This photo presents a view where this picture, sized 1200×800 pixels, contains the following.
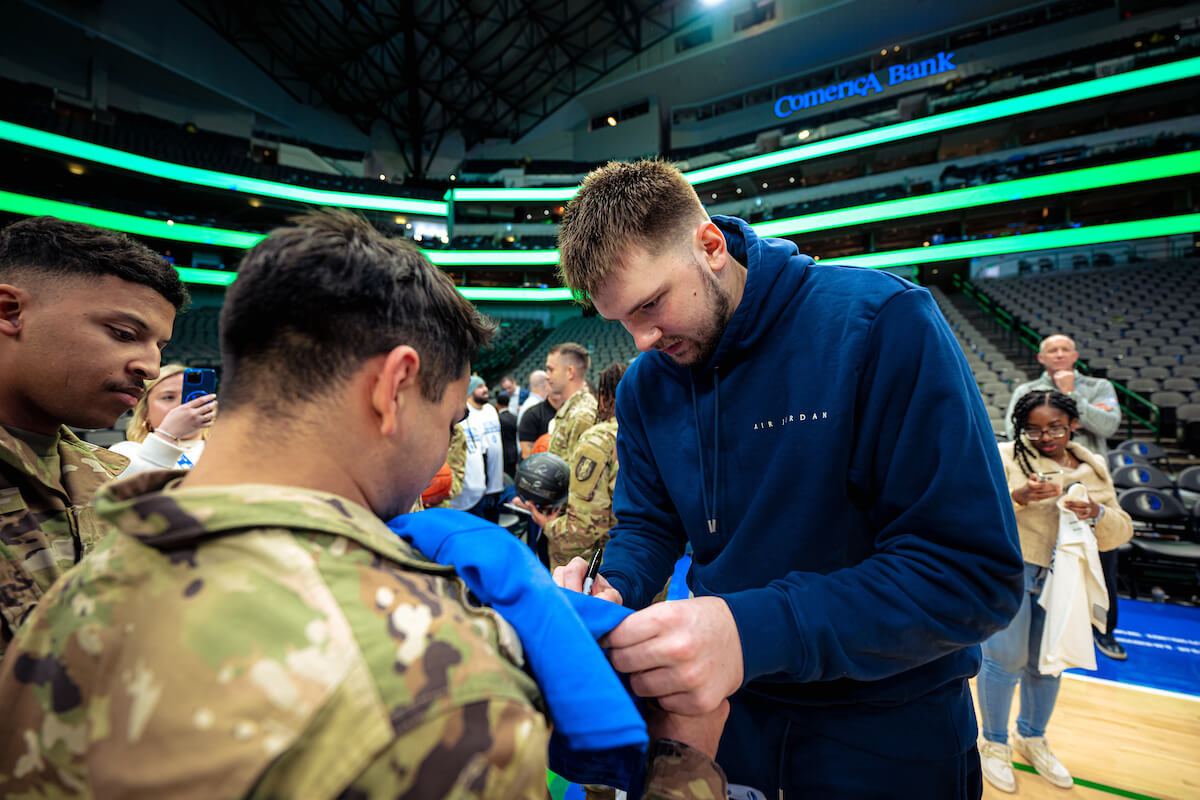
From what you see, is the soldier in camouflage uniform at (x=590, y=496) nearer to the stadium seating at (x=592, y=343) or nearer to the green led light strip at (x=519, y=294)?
the stadium seating at (x=592, y=343)

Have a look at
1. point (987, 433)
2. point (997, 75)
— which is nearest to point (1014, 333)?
point (997, 75)

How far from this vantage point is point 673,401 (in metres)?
1.34

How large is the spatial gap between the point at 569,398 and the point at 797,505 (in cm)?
349

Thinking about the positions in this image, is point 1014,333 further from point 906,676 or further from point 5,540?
point 5,540

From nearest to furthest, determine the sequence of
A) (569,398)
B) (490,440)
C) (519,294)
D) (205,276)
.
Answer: (569,398) → (490,440) → (205,276) → (519,294)

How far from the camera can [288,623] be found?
475mm

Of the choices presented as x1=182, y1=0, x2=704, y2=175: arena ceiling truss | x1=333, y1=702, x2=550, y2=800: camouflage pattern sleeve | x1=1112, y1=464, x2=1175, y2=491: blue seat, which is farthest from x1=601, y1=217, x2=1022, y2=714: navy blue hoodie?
x1=182, y1=0, x2=704, y2=175: arena ceiling truss

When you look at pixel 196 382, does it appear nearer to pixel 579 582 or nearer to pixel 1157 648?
pixel 579 582

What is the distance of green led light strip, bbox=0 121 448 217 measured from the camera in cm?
1669

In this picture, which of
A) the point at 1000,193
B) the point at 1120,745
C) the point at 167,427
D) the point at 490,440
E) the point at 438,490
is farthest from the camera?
the point at 1000,193

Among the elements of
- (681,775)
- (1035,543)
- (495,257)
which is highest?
(495,257)

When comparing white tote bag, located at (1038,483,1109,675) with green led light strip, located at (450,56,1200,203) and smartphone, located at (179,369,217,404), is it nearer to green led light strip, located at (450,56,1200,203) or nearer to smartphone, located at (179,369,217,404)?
smartphone, located at (179,369,217,404)

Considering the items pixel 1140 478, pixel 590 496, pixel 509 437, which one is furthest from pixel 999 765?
pixel 509 437

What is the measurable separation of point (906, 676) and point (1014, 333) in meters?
17.5
